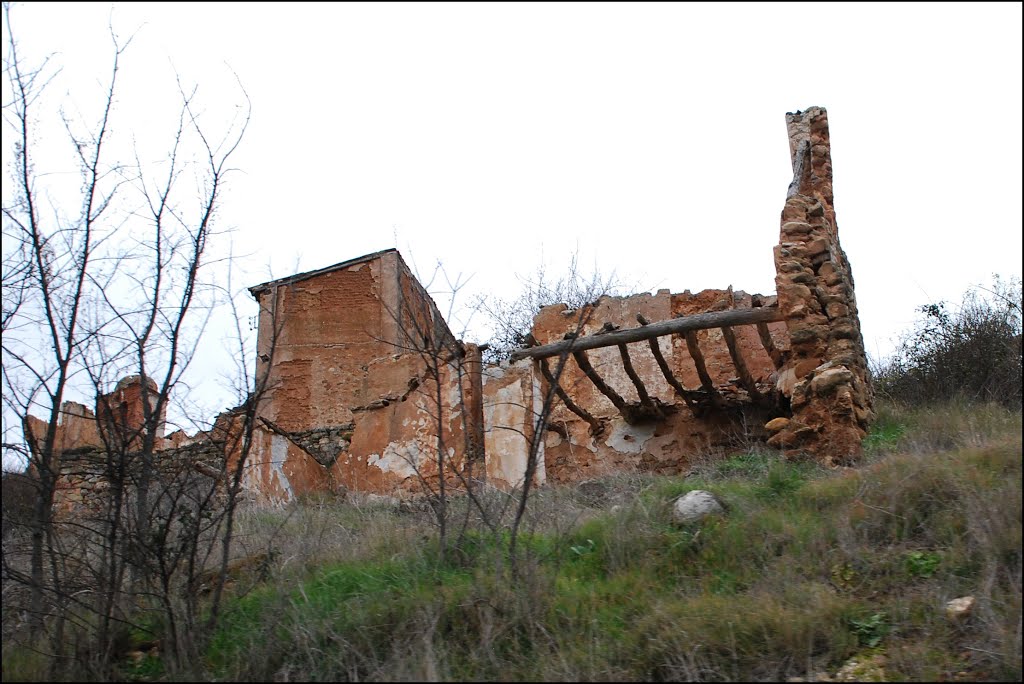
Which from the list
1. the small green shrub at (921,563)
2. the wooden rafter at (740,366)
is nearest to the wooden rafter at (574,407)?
the wooden rafter at (740,366)

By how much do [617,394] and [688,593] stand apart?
6.01 m

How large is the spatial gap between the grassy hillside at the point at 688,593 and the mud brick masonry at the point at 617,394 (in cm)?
101

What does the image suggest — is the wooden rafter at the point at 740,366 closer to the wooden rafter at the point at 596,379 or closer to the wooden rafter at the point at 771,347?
the wooden rafter at the point at 771,347

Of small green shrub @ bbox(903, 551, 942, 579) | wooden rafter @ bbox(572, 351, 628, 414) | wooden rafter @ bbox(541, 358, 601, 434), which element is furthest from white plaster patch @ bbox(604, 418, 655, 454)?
small green shrub @ bbox(903, 551, 942, 579)

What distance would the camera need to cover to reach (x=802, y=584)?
584 centimetres

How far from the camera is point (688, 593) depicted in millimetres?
6102

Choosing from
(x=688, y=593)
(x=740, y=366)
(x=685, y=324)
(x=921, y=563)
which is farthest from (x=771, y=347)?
(x=688, y=593)

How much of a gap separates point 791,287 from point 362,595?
5784mm

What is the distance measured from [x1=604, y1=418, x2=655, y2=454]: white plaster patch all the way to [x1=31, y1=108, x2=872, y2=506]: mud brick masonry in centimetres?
2

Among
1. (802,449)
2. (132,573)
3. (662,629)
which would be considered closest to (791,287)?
(802,449)

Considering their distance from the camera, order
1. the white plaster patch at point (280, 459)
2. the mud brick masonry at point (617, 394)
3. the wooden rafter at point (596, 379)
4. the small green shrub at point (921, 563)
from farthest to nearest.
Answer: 1. the white plaster patch at point (280, 459)
2. the wooden rafter at point (596, 379)
3. the mud brick masonry at point (617, 394)
4. the small green shrub at point (921, 563)

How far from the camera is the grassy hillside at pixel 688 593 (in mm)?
5250

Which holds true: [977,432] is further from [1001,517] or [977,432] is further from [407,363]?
[407,363]

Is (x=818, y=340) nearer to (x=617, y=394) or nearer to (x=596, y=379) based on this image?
(x=596, y=379)
